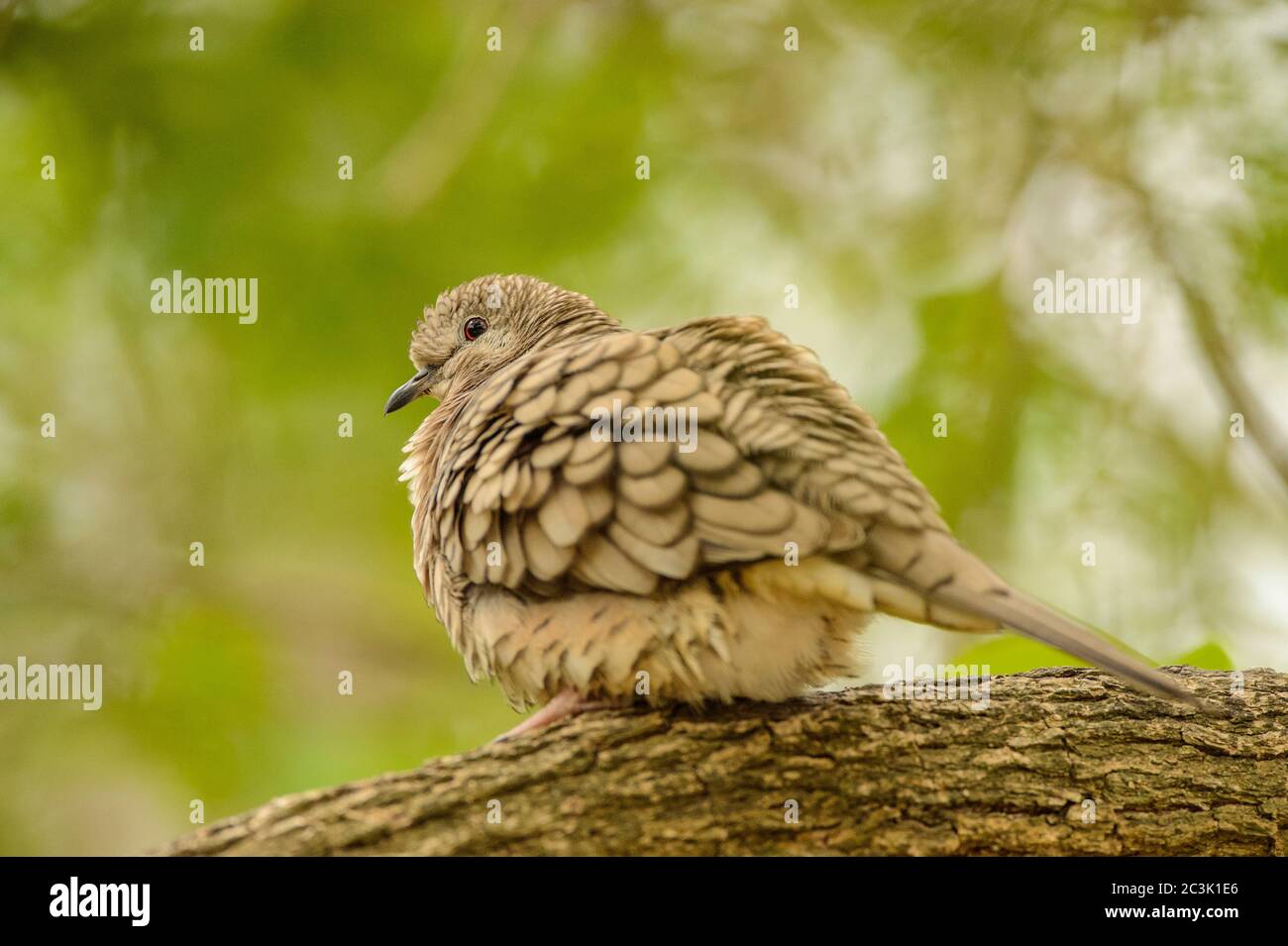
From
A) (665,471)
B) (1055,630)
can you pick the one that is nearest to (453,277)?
(665,471)

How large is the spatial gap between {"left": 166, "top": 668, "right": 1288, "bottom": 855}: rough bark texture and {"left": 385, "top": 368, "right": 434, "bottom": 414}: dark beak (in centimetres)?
193

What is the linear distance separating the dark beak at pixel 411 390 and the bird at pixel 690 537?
1.10 metres

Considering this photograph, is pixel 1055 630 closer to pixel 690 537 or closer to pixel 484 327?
pixel 690 537

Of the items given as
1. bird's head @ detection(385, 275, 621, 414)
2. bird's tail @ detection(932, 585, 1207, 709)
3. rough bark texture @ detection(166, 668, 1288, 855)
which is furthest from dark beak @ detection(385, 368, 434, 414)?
bird's tail @ detection(932, 585, 1207, 709)

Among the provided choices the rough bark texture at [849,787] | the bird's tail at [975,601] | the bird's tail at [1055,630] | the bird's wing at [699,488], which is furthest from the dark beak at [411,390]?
the bird's tail at [1055,630]

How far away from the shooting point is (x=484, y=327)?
14.0ft

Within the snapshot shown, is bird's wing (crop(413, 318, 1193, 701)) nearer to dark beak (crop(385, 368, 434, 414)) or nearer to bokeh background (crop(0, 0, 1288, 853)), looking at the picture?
dark beak (crop(385, 368, 434, 414))

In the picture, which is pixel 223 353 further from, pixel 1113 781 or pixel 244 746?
pixel 1113 781

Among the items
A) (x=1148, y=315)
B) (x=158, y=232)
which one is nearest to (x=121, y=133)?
(x=158, y=232)

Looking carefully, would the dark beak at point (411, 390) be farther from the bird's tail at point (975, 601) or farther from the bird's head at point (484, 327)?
the bird's tail at point (975, 601)

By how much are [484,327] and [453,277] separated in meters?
1.34

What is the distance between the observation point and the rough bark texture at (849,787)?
8.02 ft

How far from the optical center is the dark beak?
4.28 m

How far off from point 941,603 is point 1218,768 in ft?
3.73
